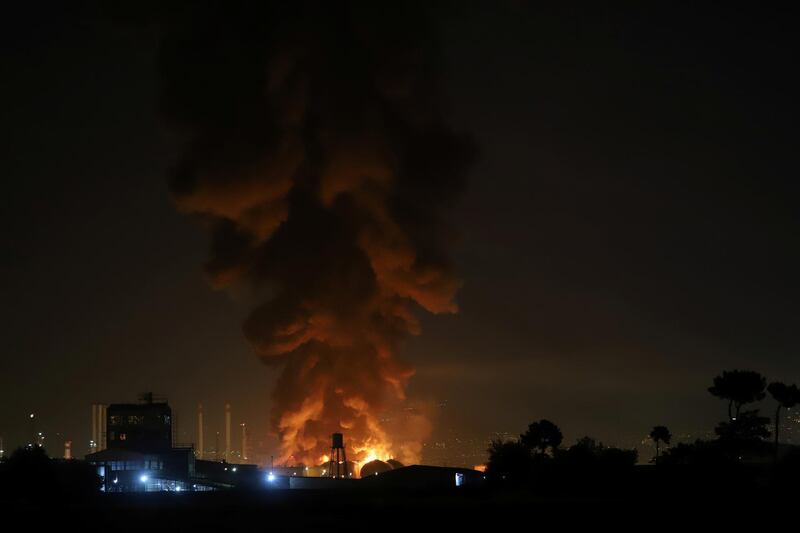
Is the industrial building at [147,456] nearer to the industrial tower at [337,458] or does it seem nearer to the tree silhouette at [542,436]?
the industrial tower at [337,458]

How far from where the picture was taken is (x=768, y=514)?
43.1 meters

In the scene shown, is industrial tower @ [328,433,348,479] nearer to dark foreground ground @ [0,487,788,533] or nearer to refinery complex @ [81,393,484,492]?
refinery complex @ [81,393,484,492]

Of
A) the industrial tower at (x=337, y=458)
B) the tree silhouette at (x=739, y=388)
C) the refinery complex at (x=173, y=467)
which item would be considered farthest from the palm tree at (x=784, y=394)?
the industrial tower at (x=337, y=458)

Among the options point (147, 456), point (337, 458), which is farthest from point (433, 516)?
point (147, 456)

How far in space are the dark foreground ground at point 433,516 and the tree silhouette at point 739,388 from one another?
1859cm

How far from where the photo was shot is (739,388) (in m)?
68.3

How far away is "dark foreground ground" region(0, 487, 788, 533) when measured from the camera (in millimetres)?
41562

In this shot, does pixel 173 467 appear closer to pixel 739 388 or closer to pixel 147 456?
pixel 147 456

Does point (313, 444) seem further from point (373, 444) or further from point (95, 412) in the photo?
point (95, 412)

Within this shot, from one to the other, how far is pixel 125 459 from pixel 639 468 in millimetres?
48692

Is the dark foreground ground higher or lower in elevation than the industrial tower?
lower

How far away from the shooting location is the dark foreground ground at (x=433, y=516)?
41.6 metres

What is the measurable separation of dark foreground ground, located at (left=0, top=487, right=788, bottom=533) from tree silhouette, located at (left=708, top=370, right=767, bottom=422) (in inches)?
732

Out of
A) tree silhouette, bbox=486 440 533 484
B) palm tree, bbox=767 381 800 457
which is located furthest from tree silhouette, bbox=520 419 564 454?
palm tree, bbox=767 381 800 457
